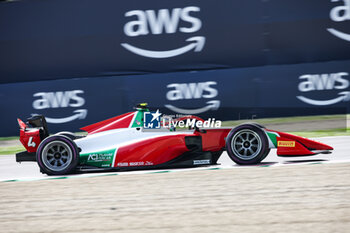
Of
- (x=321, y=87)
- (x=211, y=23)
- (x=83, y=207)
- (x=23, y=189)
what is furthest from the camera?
(x=211, y=23)

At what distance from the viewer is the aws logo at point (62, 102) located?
1076cm

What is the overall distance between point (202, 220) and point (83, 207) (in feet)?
4.25

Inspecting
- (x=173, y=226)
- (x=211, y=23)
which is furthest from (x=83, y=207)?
(x=211, y=23)

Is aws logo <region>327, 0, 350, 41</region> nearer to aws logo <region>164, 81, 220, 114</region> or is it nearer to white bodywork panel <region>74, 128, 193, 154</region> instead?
aws logo <region>164, 81, 220, 114</region>

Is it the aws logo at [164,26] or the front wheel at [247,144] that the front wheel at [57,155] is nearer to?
the front wheel at [247,144]

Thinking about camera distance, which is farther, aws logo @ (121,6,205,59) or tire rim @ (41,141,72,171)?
aws logo @ (121,6,205,59)

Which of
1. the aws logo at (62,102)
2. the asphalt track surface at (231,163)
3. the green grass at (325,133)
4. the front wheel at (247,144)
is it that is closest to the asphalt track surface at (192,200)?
the asphalt track surface at (231,163)

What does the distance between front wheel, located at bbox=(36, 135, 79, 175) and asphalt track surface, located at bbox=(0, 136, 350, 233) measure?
0.18 meters

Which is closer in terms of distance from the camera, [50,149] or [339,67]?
[50,149]

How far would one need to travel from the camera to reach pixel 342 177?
5.08 m

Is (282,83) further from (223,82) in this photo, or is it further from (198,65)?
(198,65)

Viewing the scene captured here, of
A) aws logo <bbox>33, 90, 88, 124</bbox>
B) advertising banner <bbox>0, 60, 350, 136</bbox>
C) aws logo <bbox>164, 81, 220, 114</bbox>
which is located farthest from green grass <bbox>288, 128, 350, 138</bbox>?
aws logo <bbox>33, 90, 88, 124</bbox>

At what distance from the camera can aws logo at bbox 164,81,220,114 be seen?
1033cm

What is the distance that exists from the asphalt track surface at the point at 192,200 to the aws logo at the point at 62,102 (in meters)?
4.51
